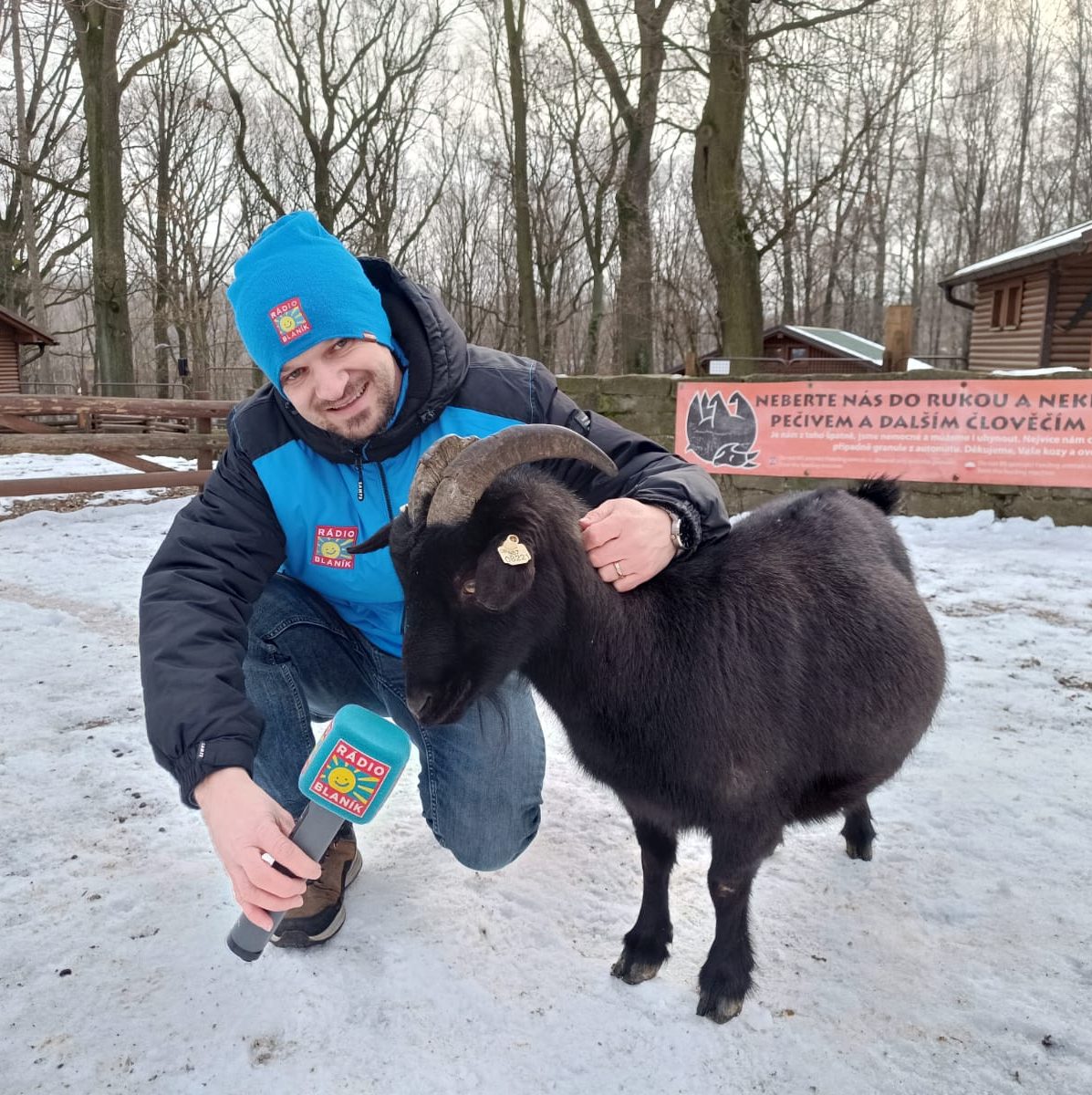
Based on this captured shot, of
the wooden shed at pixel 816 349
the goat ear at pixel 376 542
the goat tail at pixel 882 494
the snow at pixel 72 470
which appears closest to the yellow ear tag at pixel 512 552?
the goat ear at pixel 376 542

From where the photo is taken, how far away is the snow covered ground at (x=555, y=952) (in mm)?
1848

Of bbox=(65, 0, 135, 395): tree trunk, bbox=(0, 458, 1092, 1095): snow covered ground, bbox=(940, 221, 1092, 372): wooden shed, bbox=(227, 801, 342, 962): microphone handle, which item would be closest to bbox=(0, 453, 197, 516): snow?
bbox=(65, 0, 135, 395): tree trunk

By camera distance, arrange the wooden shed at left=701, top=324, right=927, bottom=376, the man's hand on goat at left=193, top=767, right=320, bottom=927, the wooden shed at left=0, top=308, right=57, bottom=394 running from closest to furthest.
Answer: the man's hand on goat at left=193, top=767, right=320, bottom=927
the wooden shed at left=0, top=308, right=57, bottom=394
the wooden shed at left=701, top=324, right=927, bottom=376

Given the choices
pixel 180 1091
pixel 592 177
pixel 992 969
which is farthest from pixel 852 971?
pixel 592 177

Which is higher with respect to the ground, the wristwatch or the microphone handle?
the wristwatch

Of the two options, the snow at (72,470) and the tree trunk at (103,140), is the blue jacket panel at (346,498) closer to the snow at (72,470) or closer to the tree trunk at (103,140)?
the snow at (72,470)

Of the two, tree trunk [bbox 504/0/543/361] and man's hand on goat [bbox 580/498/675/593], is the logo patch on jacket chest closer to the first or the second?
man's hand on goat [bbox 580/498/675/593]

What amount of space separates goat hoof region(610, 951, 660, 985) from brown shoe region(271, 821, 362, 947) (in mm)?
782

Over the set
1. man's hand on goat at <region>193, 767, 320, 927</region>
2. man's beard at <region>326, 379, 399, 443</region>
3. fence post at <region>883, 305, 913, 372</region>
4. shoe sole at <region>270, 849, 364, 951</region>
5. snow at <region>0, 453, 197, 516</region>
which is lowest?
shoe sole at <region>270, 849, 364, 951</region>

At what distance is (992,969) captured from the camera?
2131 mm

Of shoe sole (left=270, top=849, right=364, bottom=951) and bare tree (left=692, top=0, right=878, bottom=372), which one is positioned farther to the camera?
bare tree (left=692, top=0, right=878, bottom=372)

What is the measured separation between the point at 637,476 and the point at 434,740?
968 millimetres

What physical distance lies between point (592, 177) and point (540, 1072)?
1026 inches

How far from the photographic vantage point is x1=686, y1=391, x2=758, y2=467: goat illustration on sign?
8.06 meters
